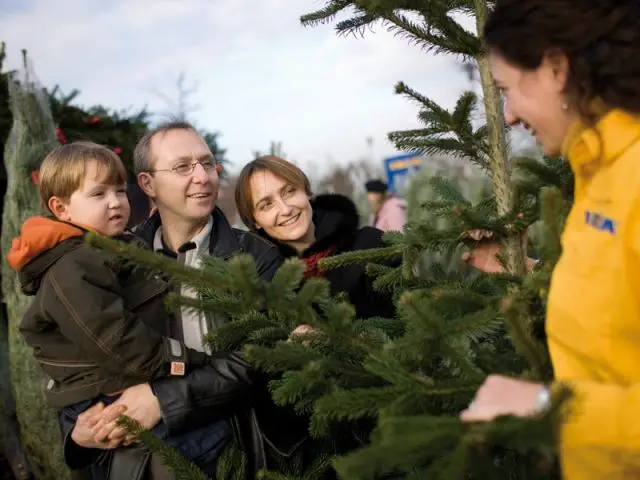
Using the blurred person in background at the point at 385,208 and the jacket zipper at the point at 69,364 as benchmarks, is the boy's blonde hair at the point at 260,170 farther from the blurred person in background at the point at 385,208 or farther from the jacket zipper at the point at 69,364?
the blurred person in background at the point at 385,208

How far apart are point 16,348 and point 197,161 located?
382 cm

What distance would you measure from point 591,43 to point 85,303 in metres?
1.53

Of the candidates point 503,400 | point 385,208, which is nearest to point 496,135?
point 503,400

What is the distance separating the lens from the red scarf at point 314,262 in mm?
2771

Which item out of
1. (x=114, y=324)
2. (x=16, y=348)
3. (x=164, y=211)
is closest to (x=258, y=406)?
(x=114, y=324)

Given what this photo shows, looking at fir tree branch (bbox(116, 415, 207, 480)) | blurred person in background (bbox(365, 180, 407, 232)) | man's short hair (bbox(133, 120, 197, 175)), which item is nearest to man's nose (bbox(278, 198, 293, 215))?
man's short hair (bbox(133, 120, 197, 175))

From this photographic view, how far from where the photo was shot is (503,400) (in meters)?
1.01

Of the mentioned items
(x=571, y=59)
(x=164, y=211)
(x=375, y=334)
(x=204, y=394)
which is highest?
(x=571, y=59)

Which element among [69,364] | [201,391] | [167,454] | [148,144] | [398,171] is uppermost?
[398,171]

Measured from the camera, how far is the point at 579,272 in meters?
1.09

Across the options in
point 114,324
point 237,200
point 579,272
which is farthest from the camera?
point 237,200

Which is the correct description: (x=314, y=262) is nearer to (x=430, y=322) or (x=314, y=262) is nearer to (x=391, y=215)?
(x=430, y=322)

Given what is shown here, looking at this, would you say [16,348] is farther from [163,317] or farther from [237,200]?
[163,317]

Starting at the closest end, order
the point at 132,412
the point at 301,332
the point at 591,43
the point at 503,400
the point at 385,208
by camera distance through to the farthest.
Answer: the point at 503,400, the point at 591,43, the point at 301,332, the point at 132,412, the point at 385,208
